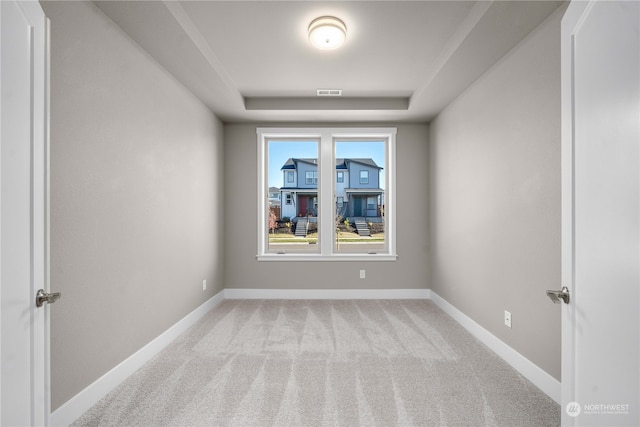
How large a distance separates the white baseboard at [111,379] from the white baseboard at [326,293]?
1.12 m

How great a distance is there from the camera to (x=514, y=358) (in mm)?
2246

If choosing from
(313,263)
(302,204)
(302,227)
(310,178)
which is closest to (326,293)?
(313,263)

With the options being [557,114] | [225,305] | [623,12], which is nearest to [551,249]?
[557,114]

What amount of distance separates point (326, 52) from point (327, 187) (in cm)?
195

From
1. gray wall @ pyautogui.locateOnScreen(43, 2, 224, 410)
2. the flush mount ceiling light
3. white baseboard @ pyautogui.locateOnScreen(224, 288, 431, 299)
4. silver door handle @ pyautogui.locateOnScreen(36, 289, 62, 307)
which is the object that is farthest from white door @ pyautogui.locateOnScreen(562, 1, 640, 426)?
white baseboard @ pyautogui.locateOnScreen(224, 288, 431, 299)

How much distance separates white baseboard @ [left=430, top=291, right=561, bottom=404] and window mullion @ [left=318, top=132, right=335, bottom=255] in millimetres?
1810

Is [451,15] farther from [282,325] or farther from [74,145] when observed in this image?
[282,325]

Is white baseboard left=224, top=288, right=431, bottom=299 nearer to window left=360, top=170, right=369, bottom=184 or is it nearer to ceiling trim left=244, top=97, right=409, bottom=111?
window left=360, top=170, right=369, bottom=184

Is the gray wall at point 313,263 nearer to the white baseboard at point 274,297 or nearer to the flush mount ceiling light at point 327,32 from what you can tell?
the white baseboard at point 274,297

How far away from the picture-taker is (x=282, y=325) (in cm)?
312

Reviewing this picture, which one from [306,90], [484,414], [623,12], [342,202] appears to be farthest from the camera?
[342,202]

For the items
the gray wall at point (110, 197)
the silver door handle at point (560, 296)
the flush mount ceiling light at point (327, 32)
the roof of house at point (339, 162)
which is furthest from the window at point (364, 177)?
the silver door handle at point (560, 296)

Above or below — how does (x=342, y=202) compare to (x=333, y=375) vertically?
above

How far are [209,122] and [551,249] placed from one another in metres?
3.60
